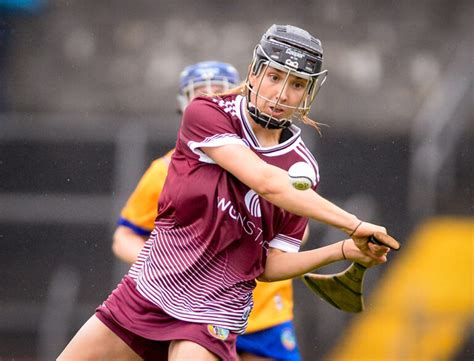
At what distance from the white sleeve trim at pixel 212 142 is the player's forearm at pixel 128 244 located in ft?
4.23

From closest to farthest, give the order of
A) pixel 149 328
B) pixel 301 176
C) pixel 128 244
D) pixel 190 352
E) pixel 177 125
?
1. pixel 301 176
2. pixel 190 352
3. pixel 149 328
4. pixel 128 244
5. pixel 177 125

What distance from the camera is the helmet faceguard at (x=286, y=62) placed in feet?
9.28

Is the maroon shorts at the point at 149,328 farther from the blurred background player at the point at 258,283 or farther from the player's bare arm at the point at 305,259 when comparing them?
the blurred background player at the point at 258,283

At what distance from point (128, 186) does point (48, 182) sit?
756mm

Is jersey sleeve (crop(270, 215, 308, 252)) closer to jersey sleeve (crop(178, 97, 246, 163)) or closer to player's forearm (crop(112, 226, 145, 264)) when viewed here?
jersey sleeve (crop(178, 97, 246, 163))

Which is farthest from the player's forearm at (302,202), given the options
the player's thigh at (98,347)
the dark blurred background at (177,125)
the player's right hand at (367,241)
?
the dark blurred background at (177,125)

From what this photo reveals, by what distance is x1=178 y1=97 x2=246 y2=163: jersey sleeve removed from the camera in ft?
9.20

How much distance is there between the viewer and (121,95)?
A: 9.08m

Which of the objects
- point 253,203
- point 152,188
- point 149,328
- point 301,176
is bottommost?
point 152,188

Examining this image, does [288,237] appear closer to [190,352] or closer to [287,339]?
[190,352]

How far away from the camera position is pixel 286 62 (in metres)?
2.82

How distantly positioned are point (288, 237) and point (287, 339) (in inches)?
43.5

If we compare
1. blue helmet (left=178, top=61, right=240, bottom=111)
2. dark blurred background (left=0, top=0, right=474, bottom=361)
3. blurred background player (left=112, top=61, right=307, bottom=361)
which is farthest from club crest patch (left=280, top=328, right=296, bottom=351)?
dark blurred background (left=0, top=0, right=474, bottom=361)

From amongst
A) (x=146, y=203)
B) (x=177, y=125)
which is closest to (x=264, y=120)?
(x=146, y=203)
